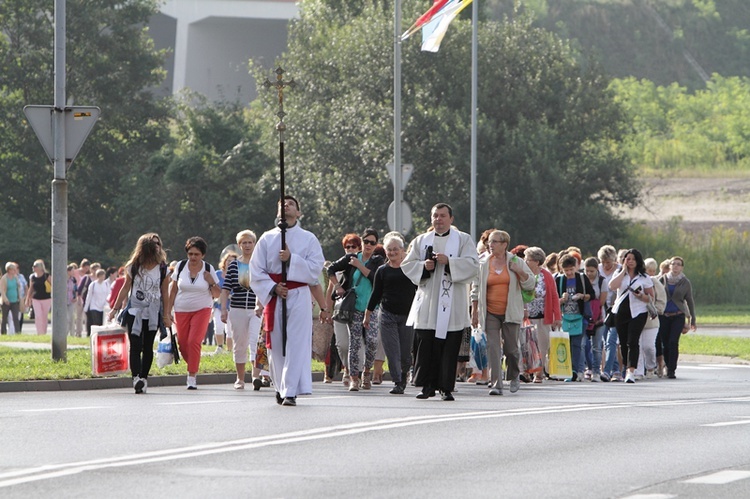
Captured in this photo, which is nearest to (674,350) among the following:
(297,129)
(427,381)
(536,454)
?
(427,381)

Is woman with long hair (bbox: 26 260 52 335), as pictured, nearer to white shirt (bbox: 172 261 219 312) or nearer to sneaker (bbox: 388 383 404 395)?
white shirt (bbox: 172 261 219 312)

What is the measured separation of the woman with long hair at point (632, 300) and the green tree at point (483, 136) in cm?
2858

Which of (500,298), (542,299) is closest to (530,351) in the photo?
(542,299)

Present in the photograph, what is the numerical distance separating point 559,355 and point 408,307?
3.87 metres

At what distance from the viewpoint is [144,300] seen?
17.8 meters

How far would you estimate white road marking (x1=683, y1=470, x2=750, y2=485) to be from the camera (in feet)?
31.5

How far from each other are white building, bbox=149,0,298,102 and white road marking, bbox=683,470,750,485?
230ft

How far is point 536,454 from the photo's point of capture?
10.9 metres

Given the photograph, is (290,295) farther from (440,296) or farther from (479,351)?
(479,351)

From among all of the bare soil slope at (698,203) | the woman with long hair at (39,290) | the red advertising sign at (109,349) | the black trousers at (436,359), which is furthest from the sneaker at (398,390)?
the bare soil slope at (698,203)

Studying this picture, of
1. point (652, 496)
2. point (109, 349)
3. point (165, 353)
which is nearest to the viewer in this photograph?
point (652, 496)

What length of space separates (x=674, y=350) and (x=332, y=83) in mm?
31688

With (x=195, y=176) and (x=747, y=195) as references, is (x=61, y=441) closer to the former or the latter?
(x=195, y=176)

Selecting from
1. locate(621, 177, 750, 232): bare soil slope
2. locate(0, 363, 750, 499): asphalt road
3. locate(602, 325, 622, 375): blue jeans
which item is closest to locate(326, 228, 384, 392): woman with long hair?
locate(0, 363, 750, 499): asphalt road
